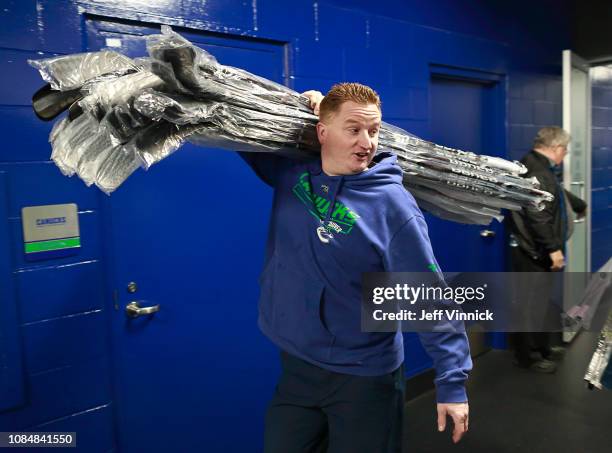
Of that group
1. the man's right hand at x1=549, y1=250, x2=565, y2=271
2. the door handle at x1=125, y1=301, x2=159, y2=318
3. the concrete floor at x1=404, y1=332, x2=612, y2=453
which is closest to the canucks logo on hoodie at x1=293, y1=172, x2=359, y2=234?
the door handle at x1=125, y1=301, x2=159, y2=318

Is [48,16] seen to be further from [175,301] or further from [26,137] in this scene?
[175,301]

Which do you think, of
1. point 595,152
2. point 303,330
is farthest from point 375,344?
point 595,152

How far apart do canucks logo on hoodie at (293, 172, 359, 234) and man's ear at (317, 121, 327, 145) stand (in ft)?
0.43

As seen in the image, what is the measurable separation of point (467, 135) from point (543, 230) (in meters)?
0.84

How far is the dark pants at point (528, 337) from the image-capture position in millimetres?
3514

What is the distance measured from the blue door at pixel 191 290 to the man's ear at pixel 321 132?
80 cm

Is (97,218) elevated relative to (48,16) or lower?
lower

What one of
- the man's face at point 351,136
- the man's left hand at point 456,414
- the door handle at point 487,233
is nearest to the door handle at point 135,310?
the man's face at point 351,136

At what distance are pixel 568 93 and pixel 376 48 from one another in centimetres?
177

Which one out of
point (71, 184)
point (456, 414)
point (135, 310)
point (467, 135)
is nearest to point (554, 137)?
point (467, 135)

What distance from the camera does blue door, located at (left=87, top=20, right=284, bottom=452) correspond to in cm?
198

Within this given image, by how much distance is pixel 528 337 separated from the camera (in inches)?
142

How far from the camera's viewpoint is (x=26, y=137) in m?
1.70

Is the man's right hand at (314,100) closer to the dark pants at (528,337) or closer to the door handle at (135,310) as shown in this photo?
the door handle at (135,310)
